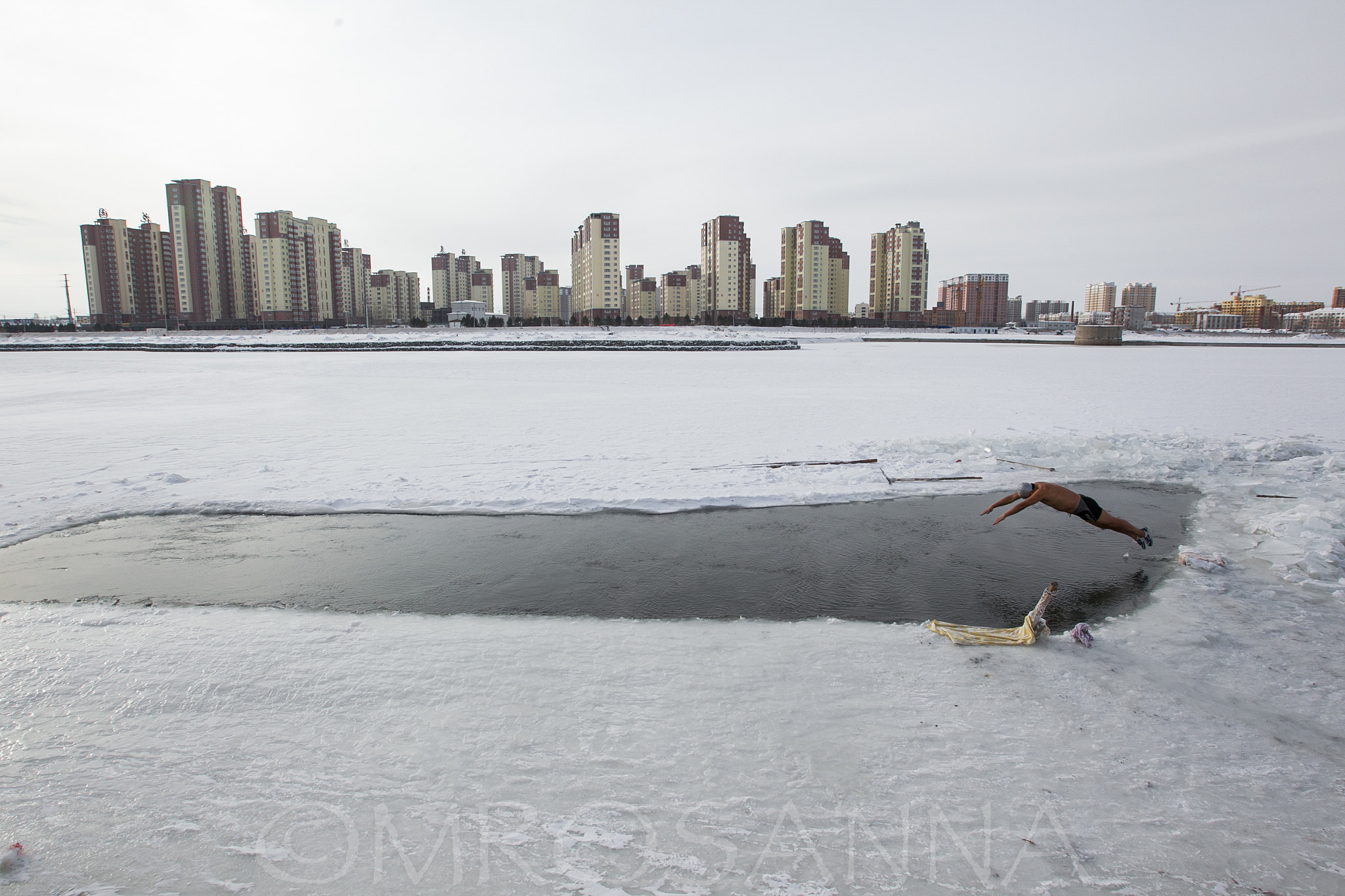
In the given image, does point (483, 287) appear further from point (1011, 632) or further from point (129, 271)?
point (1011, 632)

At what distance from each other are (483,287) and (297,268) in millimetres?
70268

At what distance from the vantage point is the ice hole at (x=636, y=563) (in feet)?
17.2

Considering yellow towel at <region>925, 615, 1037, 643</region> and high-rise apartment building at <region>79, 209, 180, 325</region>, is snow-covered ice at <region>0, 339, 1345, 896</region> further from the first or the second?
high-rise apartment building at <region>79, 209, 180, 325</region>

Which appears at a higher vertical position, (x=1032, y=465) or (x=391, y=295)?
(x=391, y=295)

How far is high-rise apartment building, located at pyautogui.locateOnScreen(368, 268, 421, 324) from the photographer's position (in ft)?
490

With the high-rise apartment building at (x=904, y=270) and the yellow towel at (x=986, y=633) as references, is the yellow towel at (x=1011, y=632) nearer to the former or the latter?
the yellow towel at (x=986, y=633)

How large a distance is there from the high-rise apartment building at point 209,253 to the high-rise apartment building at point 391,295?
126 ft

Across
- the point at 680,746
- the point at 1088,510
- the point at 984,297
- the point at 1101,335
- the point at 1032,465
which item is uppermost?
the point at 984,297

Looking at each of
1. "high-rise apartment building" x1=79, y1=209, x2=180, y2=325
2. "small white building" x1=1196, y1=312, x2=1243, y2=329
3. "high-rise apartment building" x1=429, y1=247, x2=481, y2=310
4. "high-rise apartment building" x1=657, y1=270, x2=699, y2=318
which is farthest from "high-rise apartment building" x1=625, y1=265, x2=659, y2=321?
"small white building" x1=1196, y1=312, x2=1243, y2=329

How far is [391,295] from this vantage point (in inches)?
5960

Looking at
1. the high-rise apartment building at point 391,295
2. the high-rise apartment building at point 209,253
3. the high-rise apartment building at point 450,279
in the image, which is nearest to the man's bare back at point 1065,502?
the high-rise apartment building at point 209,253

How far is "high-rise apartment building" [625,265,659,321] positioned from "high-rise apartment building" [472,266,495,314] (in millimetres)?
34741

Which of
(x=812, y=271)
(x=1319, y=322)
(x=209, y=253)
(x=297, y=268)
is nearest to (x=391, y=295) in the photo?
(x=297, y=268)

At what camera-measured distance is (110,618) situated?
4832mm
